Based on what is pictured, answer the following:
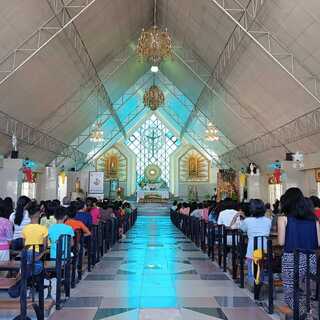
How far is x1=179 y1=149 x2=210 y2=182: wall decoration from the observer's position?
35.7 meters

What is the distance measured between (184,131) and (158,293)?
26.5 meters

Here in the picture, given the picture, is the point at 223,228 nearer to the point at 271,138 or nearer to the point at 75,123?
the point at 271,138

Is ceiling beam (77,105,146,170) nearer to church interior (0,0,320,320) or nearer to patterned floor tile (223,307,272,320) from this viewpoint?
church interior (0,0,320,320)

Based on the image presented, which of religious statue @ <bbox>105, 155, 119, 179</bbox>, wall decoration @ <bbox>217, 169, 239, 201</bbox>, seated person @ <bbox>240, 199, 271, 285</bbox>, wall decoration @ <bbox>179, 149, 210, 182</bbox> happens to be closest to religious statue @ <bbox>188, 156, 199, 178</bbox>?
wall decoration @ <bbox>179, 149, 210, 182</bbox>

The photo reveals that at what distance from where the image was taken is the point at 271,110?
1612cm

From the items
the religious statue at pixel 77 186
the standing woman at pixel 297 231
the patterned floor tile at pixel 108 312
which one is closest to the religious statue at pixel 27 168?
the religious statue at pixel 77 186

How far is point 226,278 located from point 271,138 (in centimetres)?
1293

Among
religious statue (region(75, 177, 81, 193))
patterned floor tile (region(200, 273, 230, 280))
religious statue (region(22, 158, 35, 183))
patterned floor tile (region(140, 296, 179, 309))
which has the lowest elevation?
patterned floor tile (region(200, 273, 230, 280))

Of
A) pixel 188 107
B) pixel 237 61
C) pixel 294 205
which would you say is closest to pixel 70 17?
pixel 237 61

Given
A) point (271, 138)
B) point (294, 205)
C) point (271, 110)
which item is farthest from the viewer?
point (271, 138)

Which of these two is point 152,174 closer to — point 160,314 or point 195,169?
point 195,169

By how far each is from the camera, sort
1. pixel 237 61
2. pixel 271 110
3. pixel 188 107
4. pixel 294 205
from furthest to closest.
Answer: pixel 188 107 < pixel 271 110 < pixel 237 61 < pixel 294 205

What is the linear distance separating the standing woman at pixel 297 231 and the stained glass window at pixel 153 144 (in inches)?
1264

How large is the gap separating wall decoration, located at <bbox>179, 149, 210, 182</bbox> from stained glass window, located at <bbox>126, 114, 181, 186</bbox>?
1.60m
